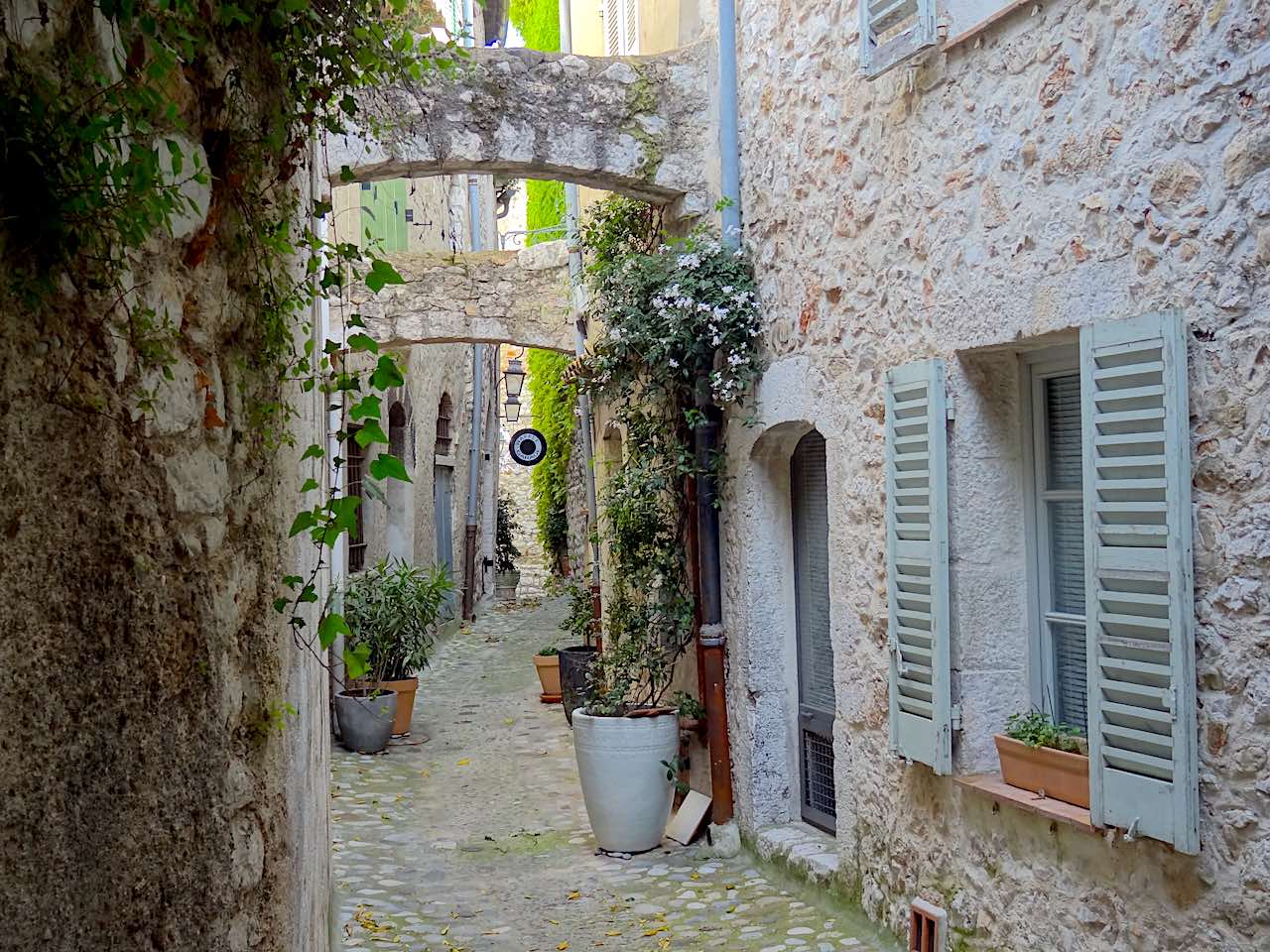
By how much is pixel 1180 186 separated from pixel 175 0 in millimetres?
2310

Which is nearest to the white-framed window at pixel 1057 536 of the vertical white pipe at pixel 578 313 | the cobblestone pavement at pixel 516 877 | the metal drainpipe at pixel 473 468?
the cobblestone pavement at pixel 516 877

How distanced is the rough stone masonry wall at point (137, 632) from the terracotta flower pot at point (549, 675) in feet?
26.5

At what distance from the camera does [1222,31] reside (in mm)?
2795

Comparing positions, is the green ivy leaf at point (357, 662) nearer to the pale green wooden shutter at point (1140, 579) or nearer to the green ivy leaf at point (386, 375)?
the green ivy leaf at point (386, 375)

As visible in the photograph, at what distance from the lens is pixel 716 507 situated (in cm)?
585

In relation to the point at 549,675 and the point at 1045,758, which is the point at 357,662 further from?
the point at 549,675

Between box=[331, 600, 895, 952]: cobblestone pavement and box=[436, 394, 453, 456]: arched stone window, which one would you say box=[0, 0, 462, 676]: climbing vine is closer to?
box=[331, 600, 895, 952]: cobblestone pavement

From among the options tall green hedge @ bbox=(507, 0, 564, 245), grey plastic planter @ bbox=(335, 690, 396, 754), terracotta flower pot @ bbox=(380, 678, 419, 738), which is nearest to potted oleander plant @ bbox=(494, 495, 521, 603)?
tall green hedge @ bbox=(507, 0, 564, 245)

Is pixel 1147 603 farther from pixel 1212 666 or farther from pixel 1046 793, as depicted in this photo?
pixel 1046 793

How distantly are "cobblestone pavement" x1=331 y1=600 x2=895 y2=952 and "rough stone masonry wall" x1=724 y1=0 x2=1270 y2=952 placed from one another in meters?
0.37

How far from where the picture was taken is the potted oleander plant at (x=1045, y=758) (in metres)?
3.41

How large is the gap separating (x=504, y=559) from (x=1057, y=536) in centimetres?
1570

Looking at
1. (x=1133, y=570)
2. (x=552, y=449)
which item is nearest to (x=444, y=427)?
(x=552, y=449)

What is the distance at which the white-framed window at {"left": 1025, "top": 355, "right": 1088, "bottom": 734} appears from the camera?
12.5 ft
